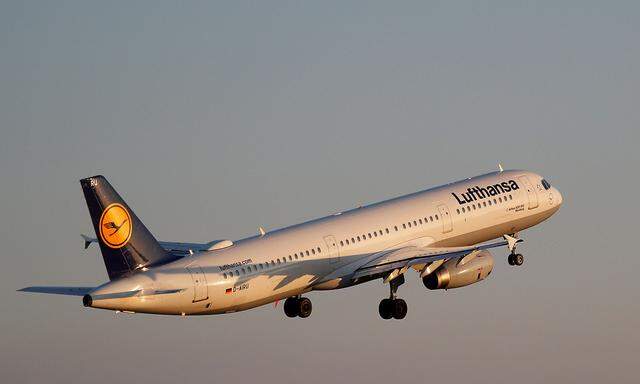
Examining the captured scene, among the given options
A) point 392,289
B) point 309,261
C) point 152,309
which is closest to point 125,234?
point 152,309

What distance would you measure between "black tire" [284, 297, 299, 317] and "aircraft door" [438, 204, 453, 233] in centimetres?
941

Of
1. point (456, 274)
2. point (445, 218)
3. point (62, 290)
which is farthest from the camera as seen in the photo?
point (445, 218)

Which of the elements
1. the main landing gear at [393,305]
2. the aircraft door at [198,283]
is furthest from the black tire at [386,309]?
the aircraft door at [198,283]

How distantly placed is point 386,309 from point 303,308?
4668mm

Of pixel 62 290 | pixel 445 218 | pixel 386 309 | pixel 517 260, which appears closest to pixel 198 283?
pixel 62 290

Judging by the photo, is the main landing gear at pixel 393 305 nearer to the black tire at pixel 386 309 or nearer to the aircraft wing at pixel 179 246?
the black tire at pixel 386 309

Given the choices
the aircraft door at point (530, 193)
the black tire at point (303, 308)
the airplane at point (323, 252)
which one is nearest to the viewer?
the airplane at point (323, 252)

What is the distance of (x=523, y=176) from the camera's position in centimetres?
10212

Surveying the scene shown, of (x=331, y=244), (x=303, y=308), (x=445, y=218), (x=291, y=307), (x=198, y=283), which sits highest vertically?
(x=445, y=218)

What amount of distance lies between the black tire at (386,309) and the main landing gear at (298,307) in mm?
4075

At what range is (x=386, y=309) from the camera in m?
91.6

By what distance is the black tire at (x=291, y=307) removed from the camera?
93188 millimetres

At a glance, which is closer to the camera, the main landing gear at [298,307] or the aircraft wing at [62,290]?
the aircraft wing at [62,290]

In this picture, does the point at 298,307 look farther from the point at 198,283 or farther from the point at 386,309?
the point at 198,283
